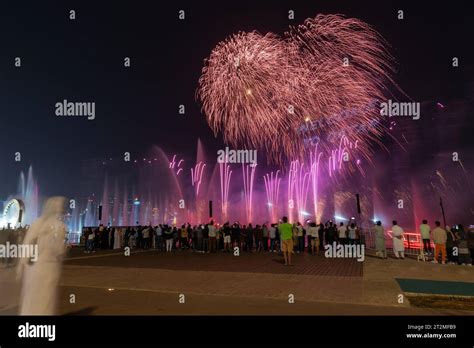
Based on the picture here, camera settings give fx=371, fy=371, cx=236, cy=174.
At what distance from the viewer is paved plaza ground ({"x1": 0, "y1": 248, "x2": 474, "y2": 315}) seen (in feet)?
27.8

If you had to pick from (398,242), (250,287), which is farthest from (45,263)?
(398,242)

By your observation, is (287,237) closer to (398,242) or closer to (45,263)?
(398,242)

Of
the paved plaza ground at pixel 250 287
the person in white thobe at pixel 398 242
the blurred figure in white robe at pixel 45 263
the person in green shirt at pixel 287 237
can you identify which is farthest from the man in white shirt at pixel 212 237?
the blurred figure in white robe at pixel 45 263

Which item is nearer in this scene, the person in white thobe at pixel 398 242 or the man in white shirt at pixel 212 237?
the person in white thobe at pixel 398 242

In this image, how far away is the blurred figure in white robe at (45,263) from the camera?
631 cm

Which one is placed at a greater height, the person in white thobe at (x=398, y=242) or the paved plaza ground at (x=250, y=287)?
the person in white thobe at (x=398, y=242)

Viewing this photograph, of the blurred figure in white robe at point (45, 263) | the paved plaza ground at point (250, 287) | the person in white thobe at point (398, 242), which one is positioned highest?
the blurred figure in white robe at point (45, 263)

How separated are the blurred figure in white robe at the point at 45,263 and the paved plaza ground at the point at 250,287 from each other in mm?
1893

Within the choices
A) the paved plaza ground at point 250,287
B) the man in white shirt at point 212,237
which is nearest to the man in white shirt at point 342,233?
the paved plaza ground at point 250,287

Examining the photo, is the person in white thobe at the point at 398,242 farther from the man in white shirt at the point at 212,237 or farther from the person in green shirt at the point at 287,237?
the man in white shirt at the point at 212,237

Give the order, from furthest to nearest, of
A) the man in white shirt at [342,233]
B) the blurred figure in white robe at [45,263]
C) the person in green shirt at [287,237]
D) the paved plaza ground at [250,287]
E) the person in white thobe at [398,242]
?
1. the man in white shirt at [342,233]
2. the person in white thobe at [398,242]
3. the person in green shirt at [287,237]
4. the paved plaza ground at [250,287]
5. the blurred figure in white robe at [45,263]

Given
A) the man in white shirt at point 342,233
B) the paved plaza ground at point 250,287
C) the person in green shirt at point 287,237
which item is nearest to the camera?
the paved plaza ground at point 250,287

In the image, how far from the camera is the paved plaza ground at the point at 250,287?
8.47 metres
